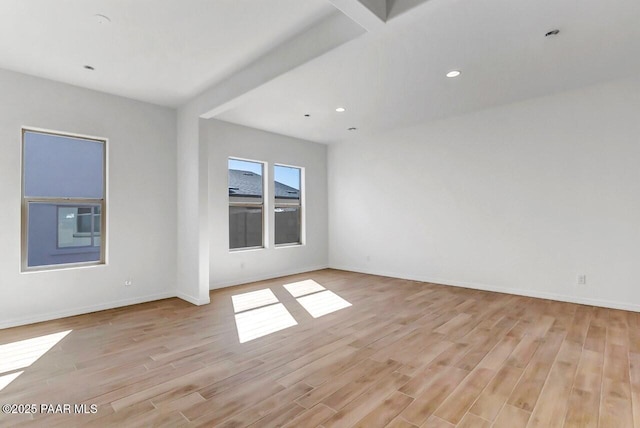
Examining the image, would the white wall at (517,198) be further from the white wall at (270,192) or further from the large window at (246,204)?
the large window at (246,204)

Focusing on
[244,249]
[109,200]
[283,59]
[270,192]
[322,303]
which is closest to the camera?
[283,59]

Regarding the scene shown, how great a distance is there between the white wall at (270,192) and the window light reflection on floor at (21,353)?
90.1 inches

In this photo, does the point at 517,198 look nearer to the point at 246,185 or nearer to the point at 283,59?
the point at 283,59

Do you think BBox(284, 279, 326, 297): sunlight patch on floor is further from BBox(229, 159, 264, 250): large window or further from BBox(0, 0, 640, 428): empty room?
BBox(229, 159, 264, 250): large window

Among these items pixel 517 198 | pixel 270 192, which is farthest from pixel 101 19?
pixel 517 198

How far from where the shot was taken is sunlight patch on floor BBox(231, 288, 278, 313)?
4.16 m

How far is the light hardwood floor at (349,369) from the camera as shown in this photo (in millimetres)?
1896

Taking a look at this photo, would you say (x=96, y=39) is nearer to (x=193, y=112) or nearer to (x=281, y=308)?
(x=193, y=112)

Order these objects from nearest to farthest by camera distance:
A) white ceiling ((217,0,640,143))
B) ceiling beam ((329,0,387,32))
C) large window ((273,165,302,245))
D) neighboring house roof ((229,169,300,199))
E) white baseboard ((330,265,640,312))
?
ceiling beam ((329,0,387,32)), white ceiling ((217,0,640,143)), white baseboard ((330,265,640,312)), neighboring house roof ((229,169,300,199)), large window ((273,165,302,245))

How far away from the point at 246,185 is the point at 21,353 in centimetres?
379

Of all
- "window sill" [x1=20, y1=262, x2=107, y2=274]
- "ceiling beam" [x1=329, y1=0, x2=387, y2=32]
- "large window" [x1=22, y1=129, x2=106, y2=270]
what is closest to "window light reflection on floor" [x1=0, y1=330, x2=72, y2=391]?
"window sill" [x1=20, y1=262, x2=107, y2=274]

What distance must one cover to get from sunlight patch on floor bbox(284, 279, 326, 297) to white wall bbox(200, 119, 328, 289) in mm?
742

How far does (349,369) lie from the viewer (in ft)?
8.04

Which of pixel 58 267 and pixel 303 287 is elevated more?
pixel 58 267
